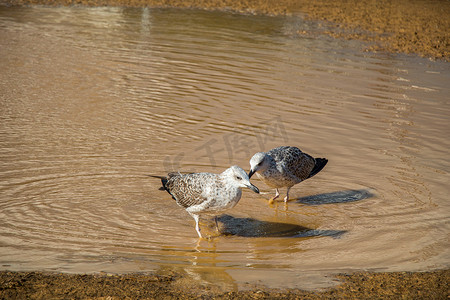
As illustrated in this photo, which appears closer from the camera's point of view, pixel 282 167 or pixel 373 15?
pixel 282 167

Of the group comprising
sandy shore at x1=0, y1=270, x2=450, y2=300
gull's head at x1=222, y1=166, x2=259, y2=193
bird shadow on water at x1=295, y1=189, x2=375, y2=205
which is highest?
gull's head at x1=222, y1=166, x2=259, y2=193

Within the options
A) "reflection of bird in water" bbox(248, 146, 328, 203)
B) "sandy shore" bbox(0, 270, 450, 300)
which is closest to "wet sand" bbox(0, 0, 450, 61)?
"reflection of bird in water" bbox(248, 146, 328, 203)

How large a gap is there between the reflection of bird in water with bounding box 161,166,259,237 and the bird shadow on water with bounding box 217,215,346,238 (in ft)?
2.07

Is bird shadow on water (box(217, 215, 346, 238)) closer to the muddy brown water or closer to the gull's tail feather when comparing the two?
the muddy brown water

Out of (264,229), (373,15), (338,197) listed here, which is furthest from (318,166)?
(373,15)

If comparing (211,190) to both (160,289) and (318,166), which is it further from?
(318,166)

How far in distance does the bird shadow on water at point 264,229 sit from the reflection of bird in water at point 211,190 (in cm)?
63

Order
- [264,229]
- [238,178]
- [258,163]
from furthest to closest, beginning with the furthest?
[258,163]
[264,229]
[238,178]

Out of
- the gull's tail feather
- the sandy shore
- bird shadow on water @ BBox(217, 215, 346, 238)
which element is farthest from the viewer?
the gull's tail feather

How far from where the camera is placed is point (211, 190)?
20.5 feet

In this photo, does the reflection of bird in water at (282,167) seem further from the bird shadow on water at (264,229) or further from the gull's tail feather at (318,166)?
the bird shadow on water at (264,229)

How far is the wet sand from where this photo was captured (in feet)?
58.4

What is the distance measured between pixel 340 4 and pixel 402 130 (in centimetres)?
1399

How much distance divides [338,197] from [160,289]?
3.79 metres
